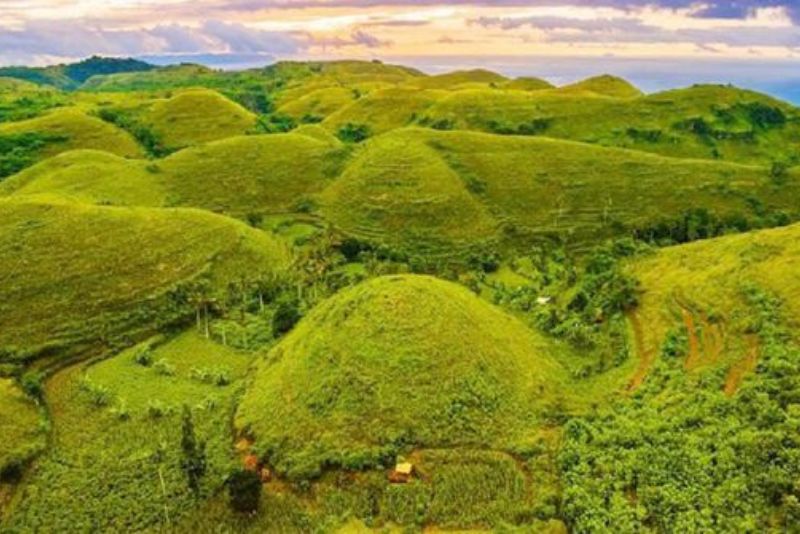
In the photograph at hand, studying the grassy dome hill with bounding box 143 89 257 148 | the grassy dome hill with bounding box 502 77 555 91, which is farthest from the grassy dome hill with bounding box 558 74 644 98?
the grassy dome hill with bounding box 143 89 257 148

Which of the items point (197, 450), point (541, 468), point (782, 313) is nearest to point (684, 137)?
point (782, 313)

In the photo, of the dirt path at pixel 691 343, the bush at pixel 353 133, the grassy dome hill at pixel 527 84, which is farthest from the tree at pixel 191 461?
the grassy dome hill at pixel 527 84

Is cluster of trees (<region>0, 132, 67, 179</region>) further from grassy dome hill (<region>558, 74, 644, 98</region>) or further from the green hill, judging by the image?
grassy dome hill (<region>558, 74, 644, 98</region>)

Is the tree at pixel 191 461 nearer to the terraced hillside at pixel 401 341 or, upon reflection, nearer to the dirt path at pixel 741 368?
the terraced hillside at pixel 401 341

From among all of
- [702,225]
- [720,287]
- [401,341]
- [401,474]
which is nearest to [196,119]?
[702,225]

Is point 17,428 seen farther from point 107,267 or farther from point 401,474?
point 401,474

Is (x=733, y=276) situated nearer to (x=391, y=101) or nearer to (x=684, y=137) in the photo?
(x=684, y=137)
